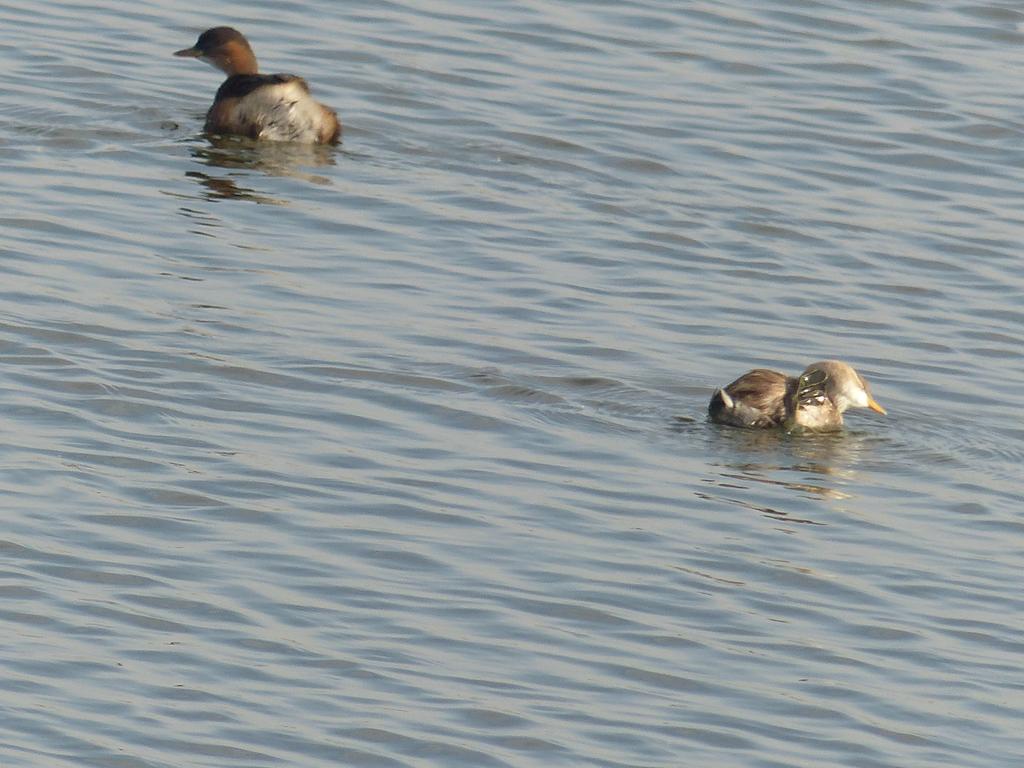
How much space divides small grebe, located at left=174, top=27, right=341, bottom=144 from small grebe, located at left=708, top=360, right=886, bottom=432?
4.97m

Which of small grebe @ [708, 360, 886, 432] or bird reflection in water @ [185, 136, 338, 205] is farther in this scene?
bird reflection in water @ [185, 136, 338, 205]

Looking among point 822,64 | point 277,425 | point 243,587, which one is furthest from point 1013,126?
point 243,587

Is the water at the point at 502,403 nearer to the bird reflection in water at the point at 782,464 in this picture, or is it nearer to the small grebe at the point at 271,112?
→ the bird reflection in water at the point at 782,464

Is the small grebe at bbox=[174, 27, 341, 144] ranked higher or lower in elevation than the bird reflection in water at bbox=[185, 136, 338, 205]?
higher

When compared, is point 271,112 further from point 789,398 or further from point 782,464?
point 782,464

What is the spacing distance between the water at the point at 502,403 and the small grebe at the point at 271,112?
0.65ft

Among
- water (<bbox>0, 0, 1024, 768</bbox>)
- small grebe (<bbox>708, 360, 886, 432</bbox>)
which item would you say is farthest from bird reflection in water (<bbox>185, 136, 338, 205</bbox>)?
small grebe (<bbox>708, 360, 886, 432</bbox>)

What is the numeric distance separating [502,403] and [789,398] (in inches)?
48.2

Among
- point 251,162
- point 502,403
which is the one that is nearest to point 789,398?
point 502,403

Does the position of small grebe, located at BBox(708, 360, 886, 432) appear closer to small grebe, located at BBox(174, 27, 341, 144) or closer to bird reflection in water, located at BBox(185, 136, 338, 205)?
bird reflection in water, located at BBox(185, 136, 338, 205)

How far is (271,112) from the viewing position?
14.2 m

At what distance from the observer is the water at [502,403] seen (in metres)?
6.83

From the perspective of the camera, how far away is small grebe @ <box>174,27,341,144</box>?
14062 millimetres

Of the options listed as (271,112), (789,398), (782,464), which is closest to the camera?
(782,464)
